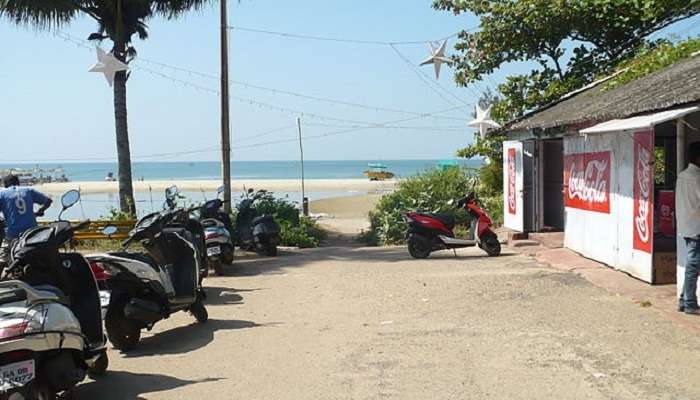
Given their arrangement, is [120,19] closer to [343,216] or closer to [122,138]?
[122,138]

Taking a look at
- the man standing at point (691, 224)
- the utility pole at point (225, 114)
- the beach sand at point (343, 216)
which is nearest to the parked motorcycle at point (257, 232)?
the utility pole at point (225, 114)

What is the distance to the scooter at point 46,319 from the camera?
4621 mm

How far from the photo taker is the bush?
18469 millimetres

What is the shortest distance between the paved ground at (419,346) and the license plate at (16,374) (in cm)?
115

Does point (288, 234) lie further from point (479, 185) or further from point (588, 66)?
point (588, 66)

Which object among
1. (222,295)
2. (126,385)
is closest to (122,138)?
(222,295)

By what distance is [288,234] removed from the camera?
17891 mm

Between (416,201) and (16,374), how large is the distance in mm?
15144

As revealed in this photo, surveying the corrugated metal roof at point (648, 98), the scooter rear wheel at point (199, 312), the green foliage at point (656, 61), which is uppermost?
the green foliage at point (656, 61)

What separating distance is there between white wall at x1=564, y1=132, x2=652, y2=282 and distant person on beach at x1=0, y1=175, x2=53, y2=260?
7649 mm

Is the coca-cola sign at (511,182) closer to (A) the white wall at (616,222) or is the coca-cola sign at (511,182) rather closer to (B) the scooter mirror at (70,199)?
(A) the white wall at (616,222)

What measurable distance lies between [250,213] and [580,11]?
9391 mm

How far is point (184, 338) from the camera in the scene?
25.1 ft

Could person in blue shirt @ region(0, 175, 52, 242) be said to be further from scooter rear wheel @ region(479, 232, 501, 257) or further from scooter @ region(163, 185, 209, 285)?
scooter rear wheel @ region(479, 232, 501, 257)
